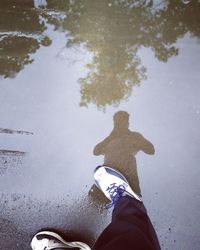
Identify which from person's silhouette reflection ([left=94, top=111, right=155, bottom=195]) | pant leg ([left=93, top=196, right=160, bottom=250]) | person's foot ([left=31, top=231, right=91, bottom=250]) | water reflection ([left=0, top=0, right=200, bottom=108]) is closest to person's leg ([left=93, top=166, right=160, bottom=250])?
pant leg ([left=93, top=196, right=160, bottom=250])

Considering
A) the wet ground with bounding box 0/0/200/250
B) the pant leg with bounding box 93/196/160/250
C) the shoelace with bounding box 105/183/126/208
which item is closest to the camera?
the pant leg with bounding box 93/196/160/250

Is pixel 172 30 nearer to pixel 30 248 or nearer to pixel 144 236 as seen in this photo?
pixel 144 236

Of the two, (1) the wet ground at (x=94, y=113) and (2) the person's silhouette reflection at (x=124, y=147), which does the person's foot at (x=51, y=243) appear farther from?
(2) the person's silhouette reflection at (x=124, y=147)

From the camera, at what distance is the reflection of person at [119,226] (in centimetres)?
250

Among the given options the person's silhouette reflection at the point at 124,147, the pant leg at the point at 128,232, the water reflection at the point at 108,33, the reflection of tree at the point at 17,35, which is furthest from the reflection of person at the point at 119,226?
the reflection of tree at the point at 17,35

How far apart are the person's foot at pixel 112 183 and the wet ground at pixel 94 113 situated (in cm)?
10

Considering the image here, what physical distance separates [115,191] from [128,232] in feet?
2.19

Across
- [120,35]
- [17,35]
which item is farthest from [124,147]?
[17,35]

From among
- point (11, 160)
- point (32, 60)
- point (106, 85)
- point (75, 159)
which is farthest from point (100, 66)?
point (11, 160)

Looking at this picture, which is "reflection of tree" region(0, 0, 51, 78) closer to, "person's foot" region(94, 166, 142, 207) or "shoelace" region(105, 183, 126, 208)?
"person's foot" region(94, 166, 142, 207)

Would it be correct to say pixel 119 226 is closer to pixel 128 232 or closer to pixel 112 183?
pixel 128 232

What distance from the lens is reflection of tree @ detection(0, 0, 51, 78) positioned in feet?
10.9

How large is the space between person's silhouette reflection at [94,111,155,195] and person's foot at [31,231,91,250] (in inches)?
32.3

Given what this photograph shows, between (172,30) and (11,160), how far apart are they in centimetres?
221
